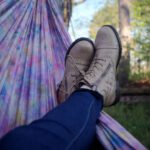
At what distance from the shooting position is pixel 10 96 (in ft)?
4.19

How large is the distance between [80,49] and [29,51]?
178 mm

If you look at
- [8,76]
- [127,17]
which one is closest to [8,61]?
[8,76]

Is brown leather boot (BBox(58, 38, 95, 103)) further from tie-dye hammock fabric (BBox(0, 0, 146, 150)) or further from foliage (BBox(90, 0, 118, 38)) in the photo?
foliage (BBox(90, 0, 118, 38))

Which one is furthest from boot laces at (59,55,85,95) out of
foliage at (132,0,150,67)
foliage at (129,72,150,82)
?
foliage at (129,72,150,82)

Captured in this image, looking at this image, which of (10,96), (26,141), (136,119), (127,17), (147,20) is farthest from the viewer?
(127,17)

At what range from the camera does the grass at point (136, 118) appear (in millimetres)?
2455

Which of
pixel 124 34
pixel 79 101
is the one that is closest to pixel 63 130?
pixel 79 101

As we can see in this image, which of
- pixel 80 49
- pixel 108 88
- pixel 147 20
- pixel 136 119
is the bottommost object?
pixel 136 119

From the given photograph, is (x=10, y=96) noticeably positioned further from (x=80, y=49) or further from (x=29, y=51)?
(x=80, y=49)

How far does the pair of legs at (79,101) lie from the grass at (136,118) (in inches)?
34.6

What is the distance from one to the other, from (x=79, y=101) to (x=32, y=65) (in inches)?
14.0

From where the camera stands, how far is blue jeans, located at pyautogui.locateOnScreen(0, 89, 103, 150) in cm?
86

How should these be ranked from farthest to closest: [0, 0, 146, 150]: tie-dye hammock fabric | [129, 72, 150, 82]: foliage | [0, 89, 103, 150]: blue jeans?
[129, 72, 150, 82]: foliage < [0, 0, 146, 150]: tie-dye hammock fabric < [0, 89, 103, 150]: blue jeans

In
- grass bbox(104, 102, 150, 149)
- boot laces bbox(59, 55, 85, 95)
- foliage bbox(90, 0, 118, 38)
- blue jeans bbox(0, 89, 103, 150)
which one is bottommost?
foliage bbox(90, 0, 118, 38)
